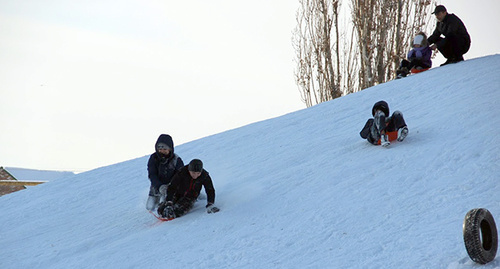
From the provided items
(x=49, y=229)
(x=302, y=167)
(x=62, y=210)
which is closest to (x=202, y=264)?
(x=302, y=167)

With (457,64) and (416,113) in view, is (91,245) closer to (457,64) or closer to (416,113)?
(416,113)

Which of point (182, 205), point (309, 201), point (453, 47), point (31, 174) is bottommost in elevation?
point (31, 174)

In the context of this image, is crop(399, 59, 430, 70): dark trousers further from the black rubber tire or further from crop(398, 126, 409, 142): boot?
the black rubber tire

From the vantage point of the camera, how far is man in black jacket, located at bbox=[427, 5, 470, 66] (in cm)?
1005

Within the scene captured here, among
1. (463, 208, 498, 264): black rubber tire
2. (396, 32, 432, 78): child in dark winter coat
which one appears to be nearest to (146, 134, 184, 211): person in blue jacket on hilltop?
(463, 208, 498, 264): black rubber tire

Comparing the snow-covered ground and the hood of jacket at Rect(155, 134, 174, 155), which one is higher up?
the hood of jacket at Rect(155, 134, 174, 155)

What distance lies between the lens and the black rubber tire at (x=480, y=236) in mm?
3041

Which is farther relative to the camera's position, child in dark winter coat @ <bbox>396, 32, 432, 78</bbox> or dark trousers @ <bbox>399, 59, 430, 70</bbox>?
dark trousers @ <bbox>399, 59, 430, 70</bbox>

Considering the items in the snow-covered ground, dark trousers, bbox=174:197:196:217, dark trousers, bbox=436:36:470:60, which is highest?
dark trousers, bbox=436:36:470:60

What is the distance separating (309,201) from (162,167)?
1.75m

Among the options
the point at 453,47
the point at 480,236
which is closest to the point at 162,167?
the point at 480,236

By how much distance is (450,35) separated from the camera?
10.0 metres

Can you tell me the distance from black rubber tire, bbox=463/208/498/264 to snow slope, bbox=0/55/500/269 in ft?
0.43

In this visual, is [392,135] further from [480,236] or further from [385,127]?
[480,236]
